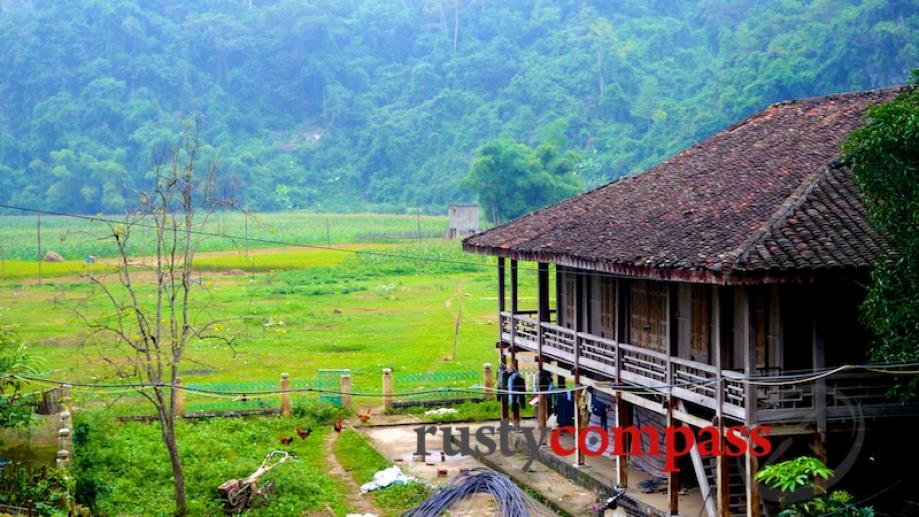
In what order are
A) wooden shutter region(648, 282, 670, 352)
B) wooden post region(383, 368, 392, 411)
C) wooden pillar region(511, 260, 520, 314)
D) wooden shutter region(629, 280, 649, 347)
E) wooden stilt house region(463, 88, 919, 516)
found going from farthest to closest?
1. wooden post region(383, 368, 392, 411)
2. wooden pillar region(511, 260, 520, 314)
3. wooden shutter region(629, 280, 649, 347)
4. wooden shutter region(648, 282, 670, 352)
5. wooden stilt house region(463, 88, 919, 516)

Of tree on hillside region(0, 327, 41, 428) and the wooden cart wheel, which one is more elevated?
tree on hillside region(0, 327, 41, 428)

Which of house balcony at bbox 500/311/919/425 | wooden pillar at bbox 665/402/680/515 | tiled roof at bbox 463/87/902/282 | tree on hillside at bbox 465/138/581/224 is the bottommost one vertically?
wooden pillar at bbox 665/402/680/515

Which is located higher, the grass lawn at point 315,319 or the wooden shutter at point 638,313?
the wooden shutter at point 638,313

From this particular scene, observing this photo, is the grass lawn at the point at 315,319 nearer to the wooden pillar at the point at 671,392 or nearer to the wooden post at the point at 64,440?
the wooden post at the point at 64,440

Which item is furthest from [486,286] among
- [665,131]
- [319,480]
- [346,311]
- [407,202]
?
[407,202]

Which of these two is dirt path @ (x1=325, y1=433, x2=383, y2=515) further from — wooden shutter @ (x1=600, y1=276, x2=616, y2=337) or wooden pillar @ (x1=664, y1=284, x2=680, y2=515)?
wooden shutter @ (x1=600, y1=276, x2=616, y2=337)

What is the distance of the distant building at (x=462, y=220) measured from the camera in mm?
68375

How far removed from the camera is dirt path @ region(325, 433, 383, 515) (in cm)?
1875

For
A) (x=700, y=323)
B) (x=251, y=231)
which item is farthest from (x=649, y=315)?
(x=251, y=231)

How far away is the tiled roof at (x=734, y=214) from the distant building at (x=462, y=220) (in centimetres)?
4555

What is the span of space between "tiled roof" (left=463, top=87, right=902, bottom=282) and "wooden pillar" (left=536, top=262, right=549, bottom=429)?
1.15m

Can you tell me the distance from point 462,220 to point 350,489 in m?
49.0

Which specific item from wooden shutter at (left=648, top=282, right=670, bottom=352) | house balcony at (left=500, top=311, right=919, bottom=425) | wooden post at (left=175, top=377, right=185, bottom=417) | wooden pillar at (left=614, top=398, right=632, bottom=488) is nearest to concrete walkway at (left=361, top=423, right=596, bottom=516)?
wooden pillar at (left=614, top=398, right=632, bottom=488)

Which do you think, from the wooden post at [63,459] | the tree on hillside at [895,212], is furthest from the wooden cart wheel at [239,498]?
the tree on hillside at [895,212]
